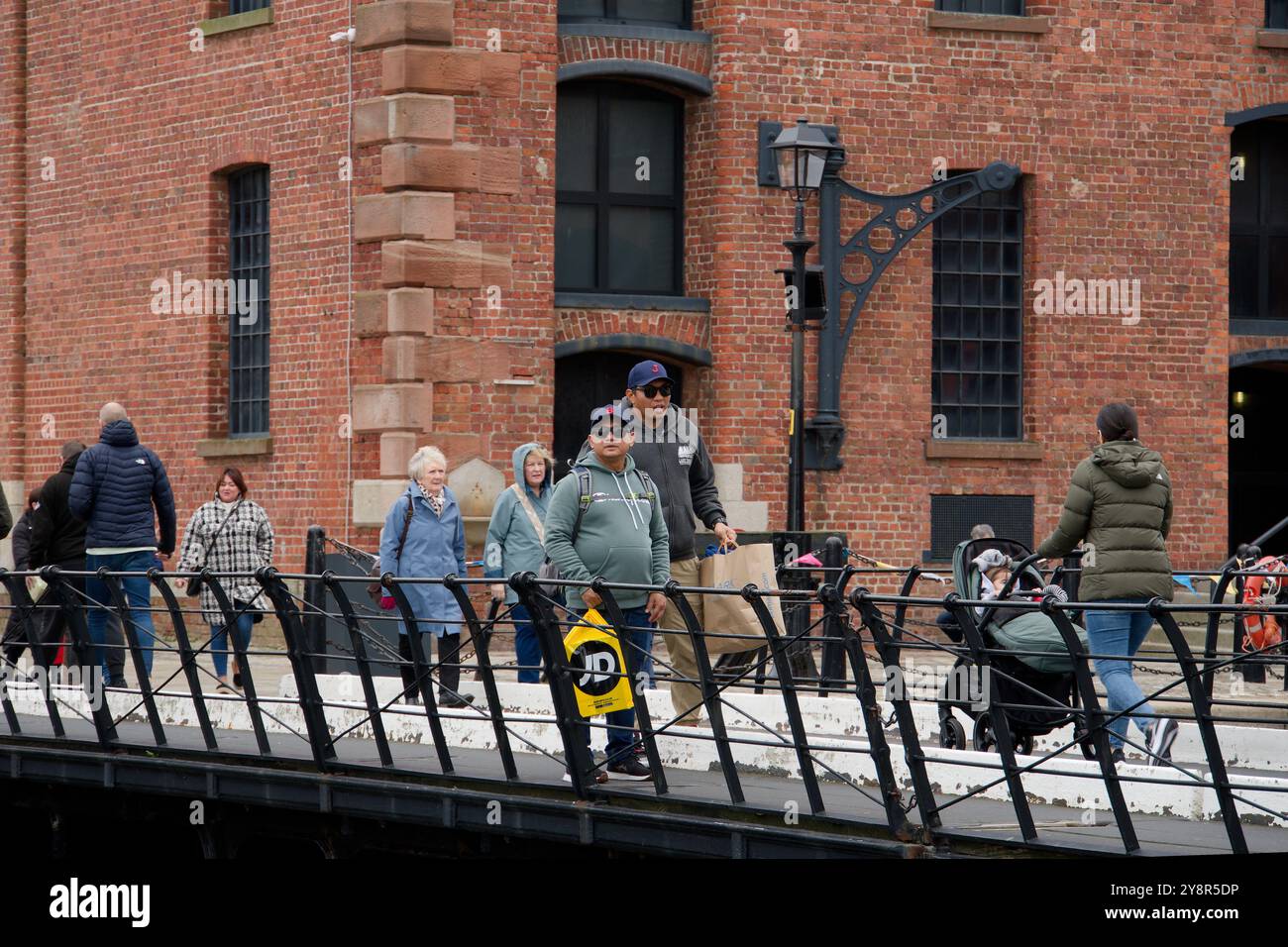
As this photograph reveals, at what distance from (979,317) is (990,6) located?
3080 mm

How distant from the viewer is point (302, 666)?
1178 cm

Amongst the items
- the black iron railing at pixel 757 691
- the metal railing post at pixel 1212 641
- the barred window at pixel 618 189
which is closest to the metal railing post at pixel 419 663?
the black iron railing at pixel 757 691

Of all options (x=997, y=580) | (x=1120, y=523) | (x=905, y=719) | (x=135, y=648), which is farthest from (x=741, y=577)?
(x=135, y=648)

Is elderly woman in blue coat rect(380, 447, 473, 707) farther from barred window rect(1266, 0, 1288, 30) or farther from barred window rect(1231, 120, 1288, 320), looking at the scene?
barred window rect(1266, 0, 1288, 30)

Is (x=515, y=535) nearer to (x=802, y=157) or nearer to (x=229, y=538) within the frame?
(x=229, y=538)

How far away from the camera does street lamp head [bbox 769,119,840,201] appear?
19047 millimetres

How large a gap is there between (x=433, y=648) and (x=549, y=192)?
5057 millimetres

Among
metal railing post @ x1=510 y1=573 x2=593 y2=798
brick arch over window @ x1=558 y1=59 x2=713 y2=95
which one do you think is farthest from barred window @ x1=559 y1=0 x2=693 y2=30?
metal railing post @ x1=510 y1=573 x2=593 y2=798

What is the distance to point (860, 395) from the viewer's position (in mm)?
21391

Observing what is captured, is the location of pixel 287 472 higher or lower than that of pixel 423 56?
lower
